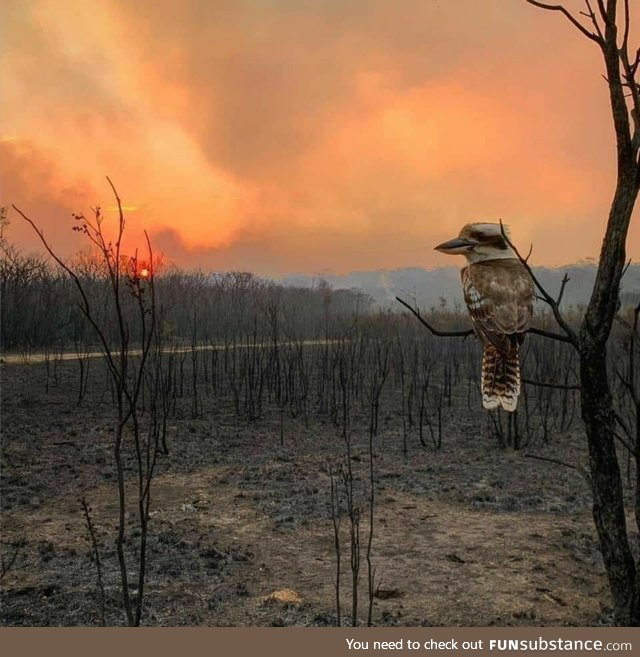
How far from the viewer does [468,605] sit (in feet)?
16.3

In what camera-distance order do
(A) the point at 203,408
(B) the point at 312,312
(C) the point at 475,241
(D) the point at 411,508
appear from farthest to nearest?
(B) the point at 312,312, (A) the point at 203,408, (D) the point at 411,508, (C) the point at 475,241

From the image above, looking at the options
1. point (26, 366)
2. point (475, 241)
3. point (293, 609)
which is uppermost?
point (475, 241)

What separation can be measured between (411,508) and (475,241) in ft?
22.1

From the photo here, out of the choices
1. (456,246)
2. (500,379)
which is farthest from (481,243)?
(500,379)

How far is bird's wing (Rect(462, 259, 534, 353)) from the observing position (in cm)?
144

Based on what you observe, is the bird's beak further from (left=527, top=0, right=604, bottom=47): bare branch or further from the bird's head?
(left=527, top=0, right=604, bottom=47): bare branch

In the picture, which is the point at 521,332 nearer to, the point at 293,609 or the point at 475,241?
the point at 475,241

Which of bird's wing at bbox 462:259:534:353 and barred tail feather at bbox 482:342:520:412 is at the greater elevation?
bird's wing at bbox 462:259:534:353

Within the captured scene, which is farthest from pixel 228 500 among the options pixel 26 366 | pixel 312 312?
pixel 312 312

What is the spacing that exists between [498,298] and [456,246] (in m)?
0.17

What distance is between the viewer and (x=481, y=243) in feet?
5.13

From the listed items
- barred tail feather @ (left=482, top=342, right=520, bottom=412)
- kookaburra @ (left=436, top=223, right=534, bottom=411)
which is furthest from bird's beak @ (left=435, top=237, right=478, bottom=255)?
barred tail feather @ (left=482, top=342, right=520, bottom=412)

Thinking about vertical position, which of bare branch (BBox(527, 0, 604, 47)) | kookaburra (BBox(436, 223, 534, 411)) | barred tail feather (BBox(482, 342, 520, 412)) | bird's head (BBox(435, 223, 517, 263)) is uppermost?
bare branch (BBox(527, 0, 604, 47))

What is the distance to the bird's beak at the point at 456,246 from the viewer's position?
4.72ft
